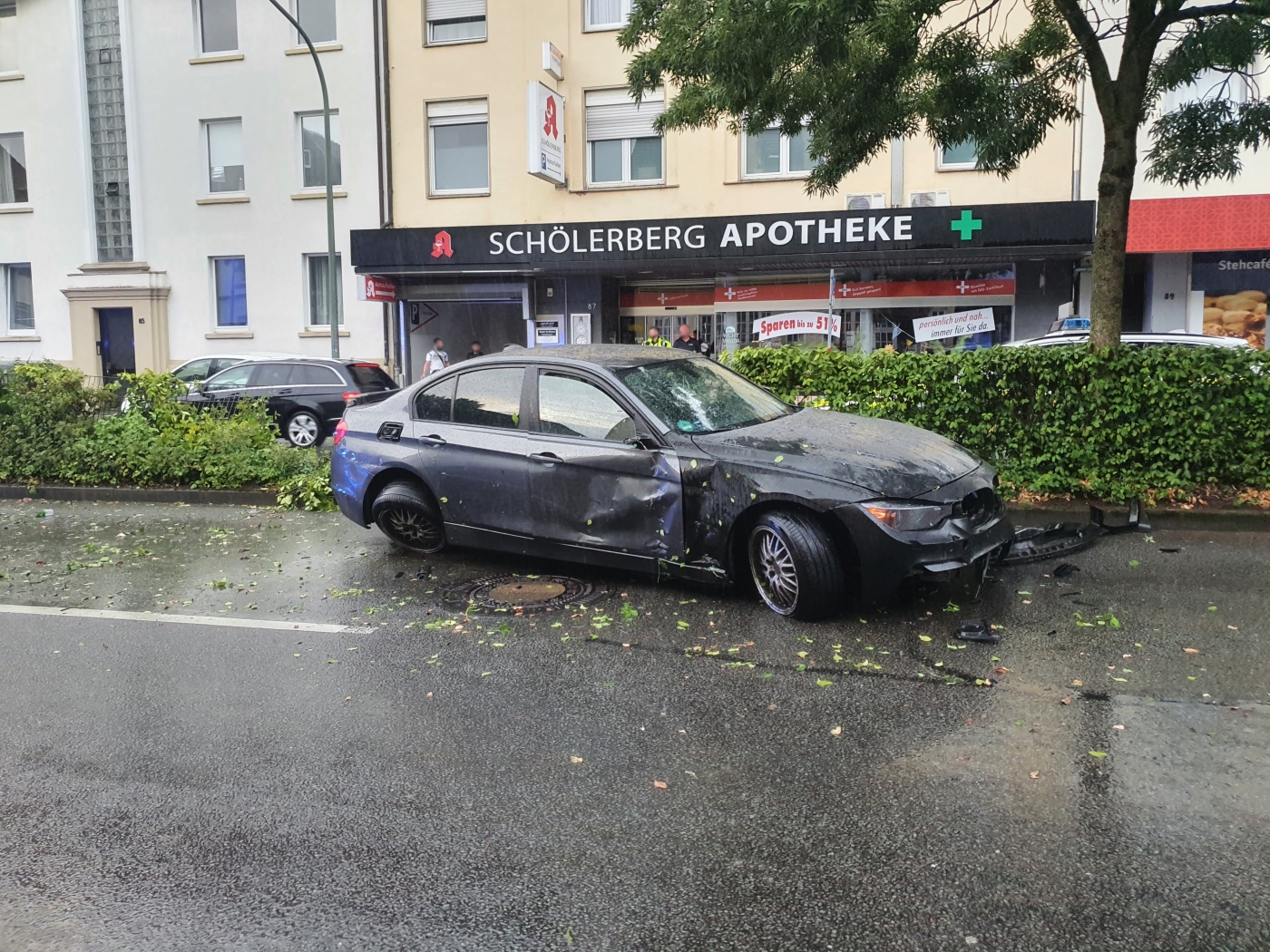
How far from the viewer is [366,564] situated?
7770 millimetres

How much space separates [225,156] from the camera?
24.8 metres

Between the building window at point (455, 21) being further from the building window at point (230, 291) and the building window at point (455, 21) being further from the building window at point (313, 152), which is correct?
the building window at point (230, 291)

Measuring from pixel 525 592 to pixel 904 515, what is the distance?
8.36 ft

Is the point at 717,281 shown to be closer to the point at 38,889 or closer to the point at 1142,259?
the point at 1142,259

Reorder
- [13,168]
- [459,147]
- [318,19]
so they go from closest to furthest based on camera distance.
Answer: [459,147] < [318,19] < [13,168]

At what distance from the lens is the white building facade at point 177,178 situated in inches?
941

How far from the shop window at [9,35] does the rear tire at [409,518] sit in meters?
25.0

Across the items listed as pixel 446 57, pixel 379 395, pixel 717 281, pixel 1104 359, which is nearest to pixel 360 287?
pixel 446 57

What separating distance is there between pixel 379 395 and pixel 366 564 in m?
1.32

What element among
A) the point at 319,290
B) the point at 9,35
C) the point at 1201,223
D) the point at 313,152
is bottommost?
the point at 319,290

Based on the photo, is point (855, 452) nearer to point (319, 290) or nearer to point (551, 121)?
point (551, 121)

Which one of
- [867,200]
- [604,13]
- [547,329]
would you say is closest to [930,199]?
[867,200]

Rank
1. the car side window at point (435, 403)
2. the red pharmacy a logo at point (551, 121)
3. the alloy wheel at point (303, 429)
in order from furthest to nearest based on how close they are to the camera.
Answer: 1. the red pharmacy a logo at point (551, 121)
2. the alloy wheel at point (303, 429)
3. the car side window at point (435, 403)

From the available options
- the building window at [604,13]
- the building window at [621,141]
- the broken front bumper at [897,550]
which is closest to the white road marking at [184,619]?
the broken front bumper at [897,550]
